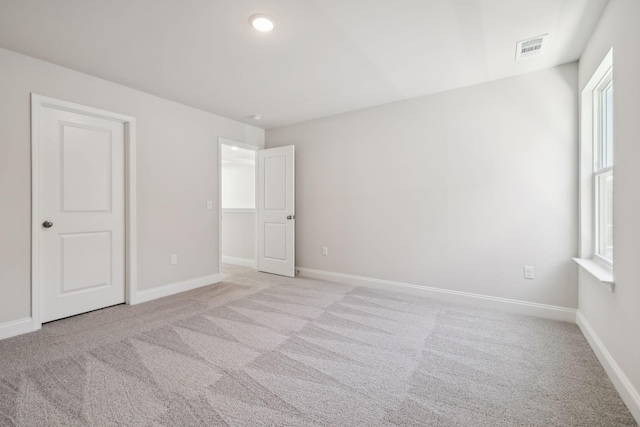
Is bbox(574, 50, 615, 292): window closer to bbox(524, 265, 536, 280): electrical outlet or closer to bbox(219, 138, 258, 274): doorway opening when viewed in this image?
bbox(524, 265, 536, 280): electrical outlet

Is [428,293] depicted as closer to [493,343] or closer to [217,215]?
[493,343]

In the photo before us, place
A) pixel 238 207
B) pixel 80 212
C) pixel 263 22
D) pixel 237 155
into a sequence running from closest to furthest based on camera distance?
pixel 263 22, pixel 80 212, pixel 237 155, pixel 238 207

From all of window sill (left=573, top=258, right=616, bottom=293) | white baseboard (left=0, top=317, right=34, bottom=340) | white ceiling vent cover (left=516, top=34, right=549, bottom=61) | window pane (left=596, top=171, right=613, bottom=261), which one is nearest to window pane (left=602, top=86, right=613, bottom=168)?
window pane (left=596, top=171, right=613, bottom=261)

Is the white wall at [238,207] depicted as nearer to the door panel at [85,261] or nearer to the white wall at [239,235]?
the white wall at [239,235]

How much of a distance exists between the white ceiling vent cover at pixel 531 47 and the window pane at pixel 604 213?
3.87 feet

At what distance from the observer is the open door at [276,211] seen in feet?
15.0

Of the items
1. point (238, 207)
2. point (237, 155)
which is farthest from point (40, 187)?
point (238, 207)

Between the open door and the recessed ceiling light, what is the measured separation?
2.34 meters

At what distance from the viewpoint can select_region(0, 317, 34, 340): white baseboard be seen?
243 centimetres

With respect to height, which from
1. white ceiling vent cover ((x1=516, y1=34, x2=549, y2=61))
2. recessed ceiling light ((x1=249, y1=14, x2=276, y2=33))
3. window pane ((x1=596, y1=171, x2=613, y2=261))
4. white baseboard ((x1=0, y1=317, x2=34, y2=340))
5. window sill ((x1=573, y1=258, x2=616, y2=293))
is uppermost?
white ceiling vent cover ((x1=516, y1=34, x2=549, y2=61))

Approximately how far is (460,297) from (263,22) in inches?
132

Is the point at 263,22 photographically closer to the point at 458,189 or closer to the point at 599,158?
the point at 458,189

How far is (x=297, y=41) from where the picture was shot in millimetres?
2367

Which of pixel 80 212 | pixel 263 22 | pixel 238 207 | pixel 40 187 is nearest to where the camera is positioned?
pixel 263 22
